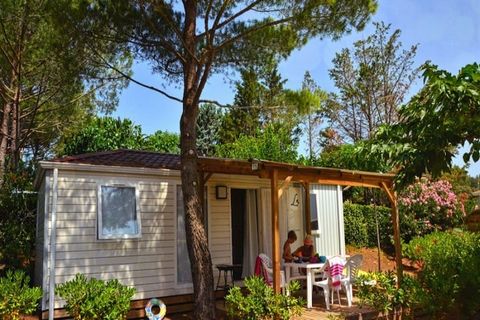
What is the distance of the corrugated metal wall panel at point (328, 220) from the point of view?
1127 cm

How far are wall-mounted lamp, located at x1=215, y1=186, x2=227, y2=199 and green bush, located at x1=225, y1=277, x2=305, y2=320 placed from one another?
2.69 m

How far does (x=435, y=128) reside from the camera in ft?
16.7

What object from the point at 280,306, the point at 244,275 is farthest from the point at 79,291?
the point at 244,275

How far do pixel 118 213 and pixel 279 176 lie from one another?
2.76m

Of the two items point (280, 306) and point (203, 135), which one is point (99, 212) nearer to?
point (280, 306)

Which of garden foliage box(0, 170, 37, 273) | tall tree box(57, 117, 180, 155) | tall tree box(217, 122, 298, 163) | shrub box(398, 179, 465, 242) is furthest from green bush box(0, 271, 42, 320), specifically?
tall tree box(217, 122, 298, 163)

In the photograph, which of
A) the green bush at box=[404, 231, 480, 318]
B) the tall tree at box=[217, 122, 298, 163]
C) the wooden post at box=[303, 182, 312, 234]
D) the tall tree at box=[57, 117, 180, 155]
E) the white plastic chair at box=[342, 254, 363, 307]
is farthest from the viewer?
the tall tree at box=[217, 122, 298, 163]

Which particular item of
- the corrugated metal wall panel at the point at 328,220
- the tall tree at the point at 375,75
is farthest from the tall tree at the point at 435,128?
the tall tree at the point at 375,75

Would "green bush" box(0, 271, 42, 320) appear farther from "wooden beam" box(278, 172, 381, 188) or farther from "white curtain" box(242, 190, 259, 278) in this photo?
"white curtain" box(242, 190, 259, 278)

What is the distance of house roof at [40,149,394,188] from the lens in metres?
7.26

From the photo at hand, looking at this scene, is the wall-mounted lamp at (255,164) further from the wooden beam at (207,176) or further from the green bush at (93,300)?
the green bush at (93,300)

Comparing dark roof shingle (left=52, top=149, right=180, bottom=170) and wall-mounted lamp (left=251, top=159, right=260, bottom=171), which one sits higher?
dark roof shingle (left=52, top=149, right=180, bottom=170)

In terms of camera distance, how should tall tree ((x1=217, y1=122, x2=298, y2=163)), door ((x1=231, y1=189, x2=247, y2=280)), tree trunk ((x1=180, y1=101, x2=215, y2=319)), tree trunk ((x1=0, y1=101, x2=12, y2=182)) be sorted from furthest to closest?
1. tall tree ((x1=217, y1=122, x2=298, y2=163))
2. tree trunk ((x1=0, y1=101, x2=12, y2=182))
3. door ((x1=231, y1=189, x2=247, y2=280))
4. tree trunk ((x1=180, y1=101, x2=215, y2=319))

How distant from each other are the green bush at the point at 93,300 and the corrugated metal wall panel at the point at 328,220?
569cm
